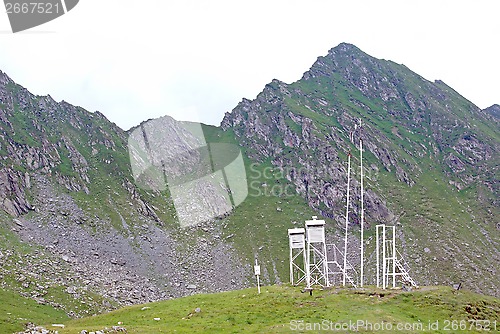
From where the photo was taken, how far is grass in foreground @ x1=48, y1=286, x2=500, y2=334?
1918 inches

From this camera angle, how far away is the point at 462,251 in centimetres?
16075

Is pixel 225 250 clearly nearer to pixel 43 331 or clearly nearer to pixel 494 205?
pixel 43 331


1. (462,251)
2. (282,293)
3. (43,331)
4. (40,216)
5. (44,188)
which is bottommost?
(462,251)

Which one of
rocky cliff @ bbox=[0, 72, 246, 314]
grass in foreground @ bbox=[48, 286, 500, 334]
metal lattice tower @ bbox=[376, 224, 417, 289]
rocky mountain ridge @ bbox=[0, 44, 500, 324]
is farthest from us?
rocky mountain ridge @ bbox=[0, 44, 500, 324]

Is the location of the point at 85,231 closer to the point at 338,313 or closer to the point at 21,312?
the point at 21,312

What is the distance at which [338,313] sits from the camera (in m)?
53.2

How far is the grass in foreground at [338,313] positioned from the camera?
4872 centimetres

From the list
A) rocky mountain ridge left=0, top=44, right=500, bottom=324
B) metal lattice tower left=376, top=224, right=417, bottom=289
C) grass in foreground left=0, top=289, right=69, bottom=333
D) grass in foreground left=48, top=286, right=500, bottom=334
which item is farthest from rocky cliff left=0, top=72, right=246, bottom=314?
grass in foreground left=48, top=286, right=500, bottom=334

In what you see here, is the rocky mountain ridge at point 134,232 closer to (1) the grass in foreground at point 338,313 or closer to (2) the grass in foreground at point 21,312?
(2) the grass in foreground at point 21,312

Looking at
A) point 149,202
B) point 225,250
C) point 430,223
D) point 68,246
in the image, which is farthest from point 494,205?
point 68,246

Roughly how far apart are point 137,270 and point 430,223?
4779 inches

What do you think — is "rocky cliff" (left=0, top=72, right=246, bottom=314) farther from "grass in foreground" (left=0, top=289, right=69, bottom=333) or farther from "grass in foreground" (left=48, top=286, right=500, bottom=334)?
"grass in foreground" (left=48, top=286, right=500, bottom=334)

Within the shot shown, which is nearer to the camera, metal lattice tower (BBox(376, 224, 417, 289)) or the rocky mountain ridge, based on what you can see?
metal lattice tower (BBox(376, 224, 417, 289))

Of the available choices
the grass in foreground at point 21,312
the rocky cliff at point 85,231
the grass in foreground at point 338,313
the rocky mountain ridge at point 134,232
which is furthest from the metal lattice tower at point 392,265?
the grass in foreground at point 21,312
